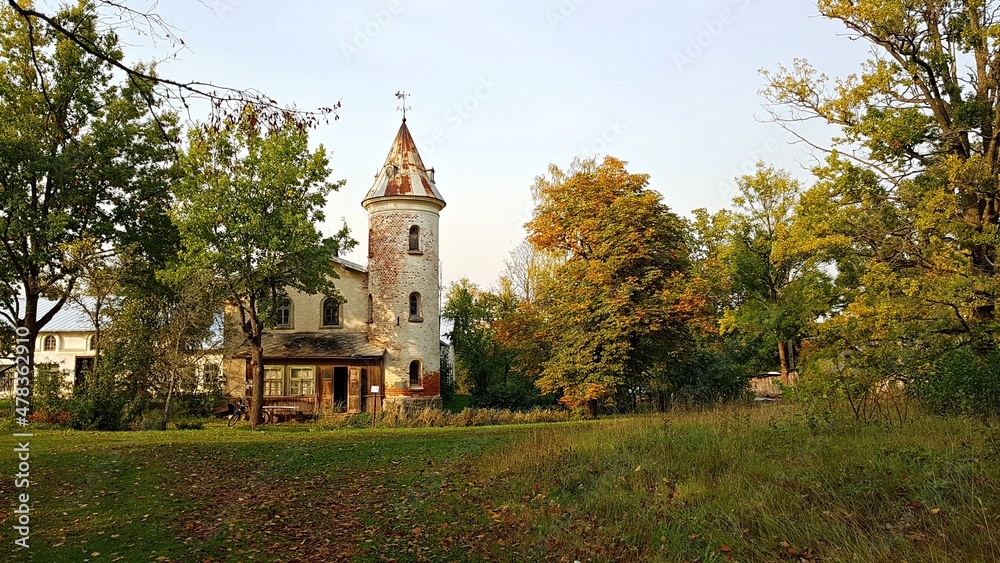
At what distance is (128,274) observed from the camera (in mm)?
23359

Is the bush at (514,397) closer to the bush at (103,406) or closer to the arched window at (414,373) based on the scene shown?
the arched window at (414,373)

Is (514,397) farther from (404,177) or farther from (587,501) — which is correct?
(587,501)

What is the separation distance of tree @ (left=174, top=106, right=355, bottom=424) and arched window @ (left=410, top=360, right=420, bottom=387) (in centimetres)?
691

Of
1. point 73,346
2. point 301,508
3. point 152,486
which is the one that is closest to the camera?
point 301,508

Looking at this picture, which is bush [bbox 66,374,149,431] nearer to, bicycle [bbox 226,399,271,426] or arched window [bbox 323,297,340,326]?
bicycle [bbox 226,399,271,426]

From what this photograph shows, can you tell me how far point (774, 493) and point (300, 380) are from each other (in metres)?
26.0

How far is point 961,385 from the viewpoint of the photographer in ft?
32.6

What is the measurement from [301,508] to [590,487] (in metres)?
4.26

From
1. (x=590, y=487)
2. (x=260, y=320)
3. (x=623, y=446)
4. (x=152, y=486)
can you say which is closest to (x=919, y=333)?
Answer: (x=623, y=446)

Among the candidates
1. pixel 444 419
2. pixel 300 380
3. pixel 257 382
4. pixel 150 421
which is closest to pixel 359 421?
pixel 444 419

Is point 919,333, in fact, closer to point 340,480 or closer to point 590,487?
point 590,487

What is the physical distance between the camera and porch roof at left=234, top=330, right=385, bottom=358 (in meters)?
29.2

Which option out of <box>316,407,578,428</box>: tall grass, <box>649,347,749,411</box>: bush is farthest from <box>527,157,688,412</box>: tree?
<box>649,347,749,411</box>: bush

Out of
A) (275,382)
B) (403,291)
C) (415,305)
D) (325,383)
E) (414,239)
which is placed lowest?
(325,383)
